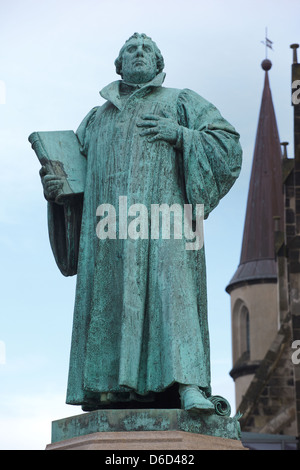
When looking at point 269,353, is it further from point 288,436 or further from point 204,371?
point 204,371

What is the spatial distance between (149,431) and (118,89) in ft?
8.63

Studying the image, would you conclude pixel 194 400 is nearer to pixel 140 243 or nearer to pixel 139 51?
pixel 140 243

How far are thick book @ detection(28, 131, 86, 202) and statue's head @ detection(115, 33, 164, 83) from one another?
63 centimetres

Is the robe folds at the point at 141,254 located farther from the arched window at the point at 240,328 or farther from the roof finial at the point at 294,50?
the arched window at the point at 240,328

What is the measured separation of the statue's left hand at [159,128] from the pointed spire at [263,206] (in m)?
41.1

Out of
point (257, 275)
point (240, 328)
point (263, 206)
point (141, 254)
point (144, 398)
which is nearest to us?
point (144, 398)

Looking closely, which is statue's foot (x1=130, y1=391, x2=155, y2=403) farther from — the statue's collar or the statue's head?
the statue's head

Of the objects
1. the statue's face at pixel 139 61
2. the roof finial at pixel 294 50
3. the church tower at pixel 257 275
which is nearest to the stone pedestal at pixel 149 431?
the statue's face at pixel 139 61

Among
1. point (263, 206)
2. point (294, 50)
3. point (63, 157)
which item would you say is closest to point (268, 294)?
point (263, 206)

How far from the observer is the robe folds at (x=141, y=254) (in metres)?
7.48

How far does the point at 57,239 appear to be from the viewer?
8273mm

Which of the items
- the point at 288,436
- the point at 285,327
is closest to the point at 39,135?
the point at 288,436
